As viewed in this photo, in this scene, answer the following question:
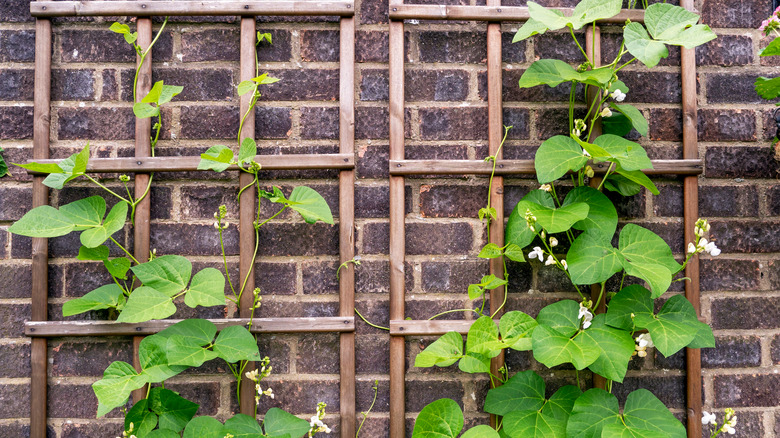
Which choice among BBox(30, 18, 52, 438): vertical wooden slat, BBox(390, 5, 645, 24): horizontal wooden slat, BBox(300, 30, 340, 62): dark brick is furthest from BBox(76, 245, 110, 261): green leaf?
BBox(390, 5, 645, 24): horizontal wooden slat

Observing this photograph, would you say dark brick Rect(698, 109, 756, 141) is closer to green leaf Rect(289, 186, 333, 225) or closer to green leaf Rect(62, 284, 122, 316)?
green leaf Rect(289, 186, 333, 225)

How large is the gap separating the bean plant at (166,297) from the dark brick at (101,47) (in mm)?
66

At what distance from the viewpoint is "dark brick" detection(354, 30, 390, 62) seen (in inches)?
51.6

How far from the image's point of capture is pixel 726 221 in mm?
1326

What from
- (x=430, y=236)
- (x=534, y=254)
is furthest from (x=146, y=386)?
(x=534, y=254)

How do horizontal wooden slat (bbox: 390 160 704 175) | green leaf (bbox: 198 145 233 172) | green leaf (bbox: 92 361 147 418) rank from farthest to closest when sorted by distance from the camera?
horizontal wooden slat (bbox: 390 160 704 175) → green leaf (bbox: 198 145 233 172) → green leaf (bbox: 92 361 147 418)

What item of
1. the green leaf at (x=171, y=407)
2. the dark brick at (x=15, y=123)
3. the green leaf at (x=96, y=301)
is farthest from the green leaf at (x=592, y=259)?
the dark brick at (x=15, y=123)

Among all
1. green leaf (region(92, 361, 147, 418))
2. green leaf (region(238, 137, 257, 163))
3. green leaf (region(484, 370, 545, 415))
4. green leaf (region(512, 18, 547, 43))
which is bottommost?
green leaf (region(484, 370, 545, 415))

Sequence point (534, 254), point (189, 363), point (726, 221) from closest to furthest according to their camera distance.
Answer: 1. point (189, 363)
2. point (534, 254)
3. point (726, 221)

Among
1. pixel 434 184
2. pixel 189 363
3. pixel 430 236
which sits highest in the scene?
pixel 434 184

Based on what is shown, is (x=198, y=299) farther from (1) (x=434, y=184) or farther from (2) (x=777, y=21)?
(2) (x=777, y=21)

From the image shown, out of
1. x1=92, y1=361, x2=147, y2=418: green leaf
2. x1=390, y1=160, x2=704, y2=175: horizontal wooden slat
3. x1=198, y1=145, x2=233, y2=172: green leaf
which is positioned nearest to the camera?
x1=92, y1=361, x2=147, y2=418: green leaf

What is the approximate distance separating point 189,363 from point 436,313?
0.60m

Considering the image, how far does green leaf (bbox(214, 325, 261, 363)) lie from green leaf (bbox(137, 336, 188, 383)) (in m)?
0.11
